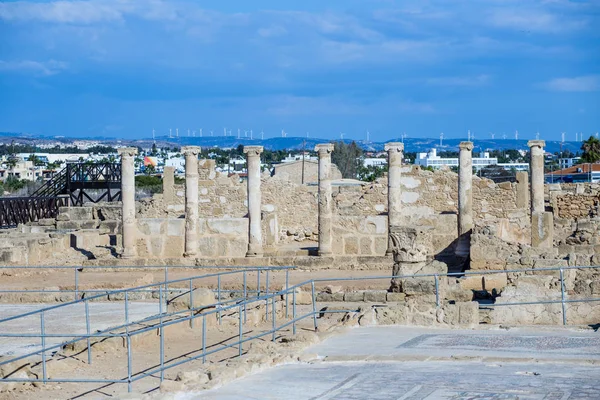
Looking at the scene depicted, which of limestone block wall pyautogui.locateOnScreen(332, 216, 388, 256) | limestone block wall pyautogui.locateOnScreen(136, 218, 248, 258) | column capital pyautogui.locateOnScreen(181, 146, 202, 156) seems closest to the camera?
limestone block wall pyautogui.locateOnScreen(332, 216, 388, 256)

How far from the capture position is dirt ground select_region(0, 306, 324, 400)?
13.4 meters

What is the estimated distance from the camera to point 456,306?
16984mm

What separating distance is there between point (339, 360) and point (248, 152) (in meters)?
16.9

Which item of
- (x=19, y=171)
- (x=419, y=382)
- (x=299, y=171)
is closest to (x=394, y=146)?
(x=419, y=382)

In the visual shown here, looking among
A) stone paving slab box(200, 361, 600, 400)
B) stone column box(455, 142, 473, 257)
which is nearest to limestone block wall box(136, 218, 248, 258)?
stone column box(455, 142, 473, 257)

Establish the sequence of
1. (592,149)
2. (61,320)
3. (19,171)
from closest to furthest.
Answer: (61,320)
(592,149)
(19,171)

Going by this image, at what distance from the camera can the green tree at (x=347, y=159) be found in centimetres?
9738

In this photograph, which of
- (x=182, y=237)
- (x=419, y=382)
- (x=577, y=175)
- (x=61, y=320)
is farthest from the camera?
(x=577, y=175)

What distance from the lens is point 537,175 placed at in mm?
29359

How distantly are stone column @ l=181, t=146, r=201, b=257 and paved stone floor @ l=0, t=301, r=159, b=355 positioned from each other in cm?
665

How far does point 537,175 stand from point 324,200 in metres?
5.76

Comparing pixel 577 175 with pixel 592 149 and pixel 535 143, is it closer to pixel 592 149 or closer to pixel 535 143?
pixel 592 149

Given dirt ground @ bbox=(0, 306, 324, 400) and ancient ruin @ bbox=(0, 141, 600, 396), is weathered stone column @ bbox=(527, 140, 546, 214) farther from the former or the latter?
dirt ground @ bbox=(0, 306, 324, 400)

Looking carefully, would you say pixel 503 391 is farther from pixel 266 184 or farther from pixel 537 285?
pixel 266 184
